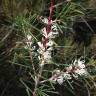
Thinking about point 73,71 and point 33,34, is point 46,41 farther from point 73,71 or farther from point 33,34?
point 33,34

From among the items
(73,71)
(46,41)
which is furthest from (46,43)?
(73,71)

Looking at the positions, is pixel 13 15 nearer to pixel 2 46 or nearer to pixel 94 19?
pixel 2 46

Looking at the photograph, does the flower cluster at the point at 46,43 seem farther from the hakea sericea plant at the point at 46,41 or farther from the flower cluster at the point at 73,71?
the flower cluster at the point at 73,71

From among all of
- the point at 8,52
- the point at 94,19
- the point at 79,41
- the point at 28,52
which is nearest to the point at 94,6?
the point at 94,19

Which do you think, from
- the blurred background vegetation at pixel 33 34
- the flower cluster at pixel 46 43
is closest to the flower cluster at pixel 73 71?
the flower cluster at pixel 46 43

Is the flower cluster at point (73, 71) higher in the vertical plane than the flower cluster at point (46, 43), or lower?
lower

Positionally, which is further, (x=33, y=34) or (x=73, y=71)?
(x=33, y=34)

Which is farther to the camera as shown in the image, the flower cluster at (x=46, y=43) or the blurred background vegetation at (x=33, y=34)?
the blurred background vegetation at (x=33, y=34)

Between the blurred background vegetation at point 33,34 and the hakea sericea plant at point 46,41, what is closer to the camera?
the hakea sericea plant at point 46,41

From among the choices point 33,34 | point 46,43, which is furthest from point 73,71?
point 33,34

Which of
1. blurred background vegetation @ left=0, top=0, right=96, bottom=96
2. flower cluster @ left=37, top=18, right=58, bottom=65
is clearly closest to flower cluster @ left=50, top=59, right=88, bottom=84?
flower cluster @ left=37, top=18, right=58, bottom=65

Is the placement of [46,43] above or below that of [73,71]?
above
